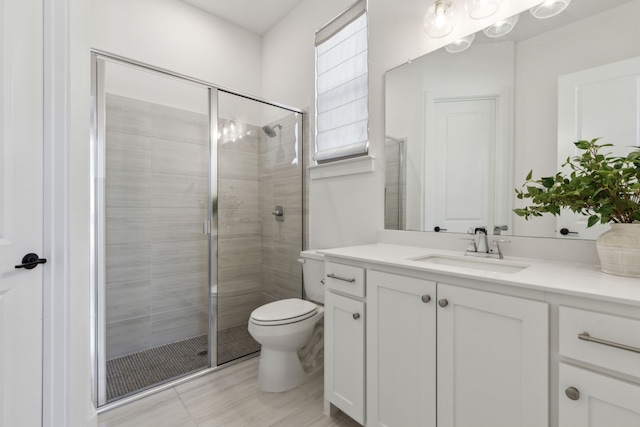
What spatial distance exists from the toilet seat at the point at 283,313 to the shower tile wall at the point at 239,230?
51 centimetres

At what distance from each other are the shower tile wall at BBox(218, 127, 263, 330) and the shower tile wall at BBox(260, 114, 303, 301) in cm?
8

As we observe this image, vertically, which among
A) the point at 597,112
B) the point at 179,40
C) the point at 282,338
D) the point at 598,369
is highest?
the point at 179,40

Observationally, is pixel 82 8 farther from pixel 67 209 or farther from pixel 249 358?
pixel 249 358

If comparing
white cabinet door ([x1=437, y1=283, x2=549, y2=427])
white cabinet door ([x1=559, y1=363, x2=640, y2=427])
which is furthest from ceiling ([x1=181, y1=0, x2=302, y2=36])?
white cabinet door ([x1=559, y1=363, x2=640, y2=427])

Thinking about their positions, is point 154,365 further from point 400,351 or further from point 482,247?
point 482,247

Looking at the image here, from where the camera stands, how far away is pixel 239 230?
7.44ft

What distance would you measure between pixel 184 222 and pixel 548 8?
2372mm

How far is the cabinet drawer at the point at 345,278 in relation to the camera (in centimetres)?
132

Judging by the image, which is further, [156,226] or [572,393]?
[156,226]

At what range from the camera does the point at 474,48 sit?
1.45 m

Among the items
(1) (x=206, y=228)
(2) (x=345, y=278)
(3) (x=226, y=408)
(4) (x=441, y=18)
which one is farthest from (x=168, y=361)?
(4) (x=441, y=18)

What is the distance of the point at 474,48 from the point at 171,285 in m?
2.47

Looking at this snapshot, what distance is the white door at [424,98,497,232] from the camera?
1.40 meters

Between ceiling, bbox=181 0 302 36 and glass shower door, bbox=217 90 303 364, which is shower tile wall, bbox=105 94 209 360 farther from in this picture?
ceiling, bbox=181 0 302 36
